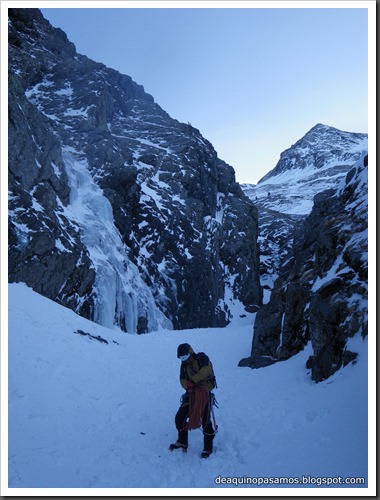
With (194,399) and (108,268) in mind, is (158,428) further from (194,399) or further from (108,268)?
(108,268)

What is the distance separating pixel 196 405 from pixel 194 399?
101 millimetres

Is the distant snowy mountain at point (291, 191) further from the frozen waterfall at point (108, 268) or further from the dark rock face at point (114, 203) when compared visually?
the frozen waterfall at point (108, 268)

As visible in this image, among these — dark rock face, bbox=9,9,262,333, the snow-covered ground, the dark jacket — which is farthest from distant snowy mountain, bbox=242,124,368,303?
the dark jacket

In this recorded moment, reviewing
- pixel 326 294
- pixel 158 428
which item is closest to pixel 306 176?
pixel 326 294

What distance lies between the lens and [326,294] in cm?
916

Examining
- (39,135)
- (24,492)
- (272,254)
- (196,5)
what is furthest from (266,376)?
(272,254)

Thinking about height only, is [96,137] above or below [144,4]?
above

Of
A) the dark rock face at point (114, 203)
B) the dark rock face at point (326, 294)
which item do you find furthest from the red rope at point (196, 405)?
the dark rock face at point (114, 203)

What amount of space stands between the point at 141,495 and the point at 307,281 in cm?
906

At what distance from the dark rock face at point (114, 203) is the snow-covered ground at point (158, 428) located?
1734cm

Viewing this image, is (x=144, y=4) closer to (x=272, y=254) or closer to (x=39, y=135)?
(x=39, y=135)

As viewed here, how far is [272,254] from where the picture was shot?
3600 inches

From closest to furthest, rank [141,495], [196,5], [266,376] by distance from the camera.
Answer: [141,495] < [196,5] < [266,376]

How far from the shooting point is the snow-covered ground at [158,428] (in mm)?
4949
